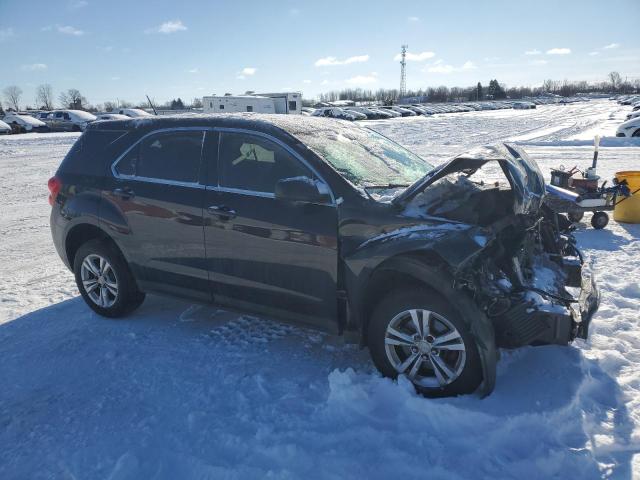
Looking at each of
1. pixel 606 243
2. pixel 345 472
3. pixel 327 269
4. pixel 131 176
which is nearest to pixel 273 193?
pixel 327 269

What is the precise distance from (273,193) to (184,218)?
86 centimetres

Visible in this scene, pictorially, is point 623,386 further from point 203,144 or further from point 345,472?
point 203,144

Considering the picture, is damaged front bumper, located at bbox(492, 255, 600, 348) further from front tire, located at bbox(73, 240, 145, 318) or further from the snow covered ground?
front tire, located at bbox(73, 240, 145, 318)

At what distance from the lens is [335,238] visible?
3.38 meters

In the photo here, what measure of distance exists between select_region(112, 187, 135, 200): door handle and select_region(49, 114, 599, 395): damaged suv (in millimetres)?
13

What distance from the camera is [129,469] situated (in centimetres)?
267

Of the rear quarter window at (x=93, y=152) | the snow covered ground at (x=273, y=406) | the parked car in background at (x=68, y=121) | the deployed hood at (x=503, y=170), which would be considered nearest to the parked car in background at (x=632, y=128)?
the snow covered ground at (x=273, y=406)

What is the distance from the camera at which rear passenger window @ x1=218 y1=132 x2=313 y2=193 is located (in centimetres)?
368

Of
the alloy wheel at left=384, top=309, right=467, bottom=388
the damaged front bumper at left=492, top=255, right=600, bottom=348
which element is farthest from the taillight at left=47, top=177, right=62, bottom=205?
the damaged front bumper at left=492, top=255, right=600, bottom=348

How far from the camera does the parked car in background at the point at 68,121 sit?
114ft

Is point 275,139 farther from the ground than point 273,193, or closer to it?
farther from the ground

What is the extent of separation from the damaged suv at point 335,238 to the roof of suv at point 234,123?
17mm

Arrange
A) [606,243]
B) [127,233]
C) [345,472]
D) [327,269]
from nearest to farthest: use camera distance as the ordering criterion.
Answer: [345,472], [327,269], [127,233], [606,243]

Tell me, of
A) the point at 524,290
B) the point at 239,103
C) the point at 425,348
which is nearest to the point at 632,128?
the point at 239,103
